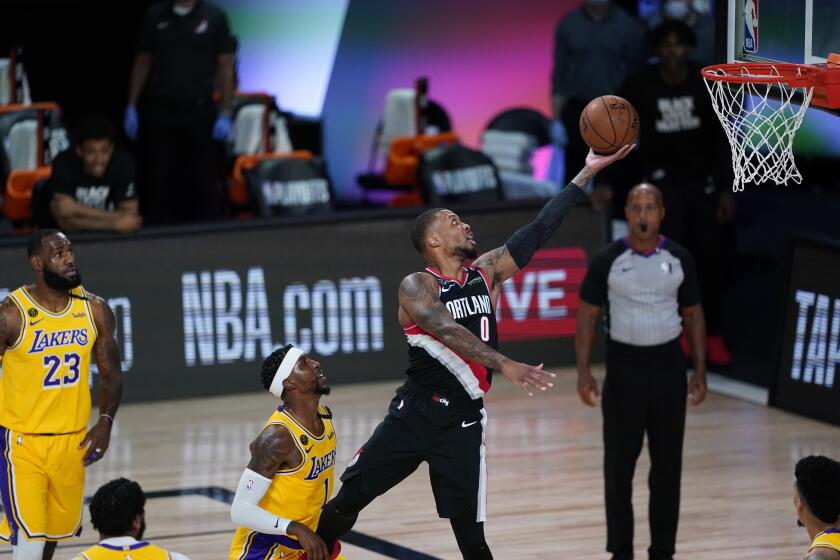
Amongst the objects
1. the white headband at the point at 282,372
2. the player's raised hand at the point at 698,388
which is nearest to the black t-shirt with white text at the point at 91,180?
the player's raised hand at the point at 698,388

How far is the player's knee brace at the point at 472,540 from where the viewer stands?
689 centimetres

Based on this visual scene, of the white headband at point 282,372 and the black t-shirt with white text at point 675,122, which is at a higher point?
the black t-shirt with white text at point 675,122

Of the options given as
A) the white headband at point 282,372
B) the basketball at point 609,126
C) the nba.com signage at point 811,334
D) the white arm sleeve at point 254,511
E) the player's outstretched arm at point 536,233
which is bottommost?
the nba.com signage at point 811,334

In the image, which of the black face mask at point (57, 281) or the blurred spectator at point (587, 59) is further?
the blurred spectator at point (587, 59)

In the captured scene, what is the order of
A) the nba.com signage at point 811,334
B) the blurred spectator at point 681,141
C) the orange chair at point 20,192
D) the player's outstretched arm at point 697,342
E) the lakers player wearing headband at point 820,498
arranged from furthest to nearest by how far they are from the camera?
the orange chair at point 20,192 → the blurred spectator at point 681,141 → the nba.com signage at point 811,334 → the player's outstretched arm at point 697,342 → the lakers player wearing headband at point 820,498

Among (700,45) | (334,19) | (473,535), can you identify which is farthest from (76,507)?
(334,19)

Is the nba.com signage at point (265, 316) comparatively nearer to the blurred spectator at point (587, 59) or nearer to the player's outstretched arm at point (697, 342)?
the blurred spectator at point (587, 59)

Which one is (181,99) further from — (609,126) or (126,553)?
(126,553)

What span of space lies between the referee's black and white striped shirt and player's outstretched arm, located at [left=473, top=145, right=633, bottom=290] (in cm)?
105

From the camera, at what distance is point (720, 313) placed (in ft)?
41.7

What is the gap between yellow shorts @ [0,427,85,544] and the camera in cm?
718

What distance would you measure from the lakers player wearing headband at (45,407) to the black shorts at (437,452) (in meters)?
1.29

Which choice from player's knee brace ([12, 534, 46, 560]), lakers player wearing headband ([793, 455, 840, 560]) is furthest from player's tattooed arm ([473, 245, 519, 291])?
player's knee brace ([12, 534, 46, 560])

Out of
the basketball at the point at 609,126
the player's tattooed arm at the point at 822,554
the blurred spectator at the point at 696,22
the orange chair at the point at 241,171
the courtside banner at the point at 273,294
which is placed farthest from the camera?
the blurred spectator at the point at 696,22
